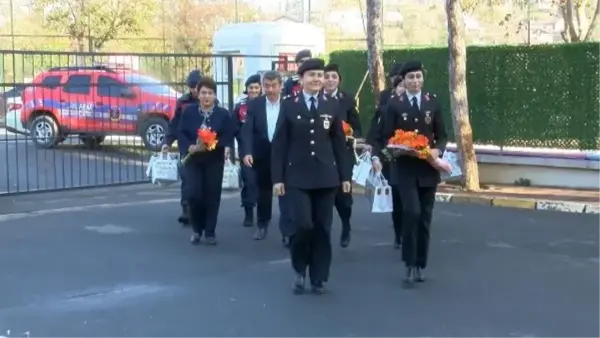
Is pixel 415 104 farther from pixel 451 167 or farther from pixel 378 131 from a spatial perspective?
pixel 451 167

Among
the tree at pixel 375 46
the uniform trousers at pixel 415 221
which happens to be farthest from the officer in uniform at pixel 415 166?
the tree at pixel 375 46

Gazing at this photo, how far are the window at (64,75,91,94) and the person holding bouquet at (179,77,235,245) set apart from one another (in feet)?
18.7

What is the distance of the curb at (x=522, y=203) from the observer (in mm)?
11695

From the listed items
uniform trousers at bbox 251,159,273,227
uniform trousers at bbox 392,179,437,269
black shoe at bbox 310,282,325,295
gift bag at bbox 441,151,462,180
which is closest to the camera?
black shoe at bbox 310,282,325,295

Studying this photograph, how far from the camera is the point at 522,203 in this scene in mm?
12148

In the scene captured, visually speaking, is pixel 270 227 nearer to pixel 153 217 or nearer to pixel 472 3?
pixel 153 217

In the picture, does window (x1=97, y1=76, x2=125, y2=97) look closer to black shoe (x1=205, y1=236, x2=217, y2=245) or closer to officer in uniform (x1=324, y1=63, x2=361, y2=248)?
black shoe (x1=205, y1=236, x2=217, y2=245)

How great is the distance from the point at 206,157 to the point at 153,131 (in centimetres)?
831

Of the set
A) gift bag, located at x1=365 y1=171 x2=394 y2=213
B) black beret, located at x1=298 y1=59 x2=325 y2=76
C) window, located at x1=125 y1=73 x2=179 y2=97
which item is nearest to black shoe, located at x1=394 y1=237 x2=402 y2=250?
gift bag, located at x1=365 y1=171 x2=394 y2=213

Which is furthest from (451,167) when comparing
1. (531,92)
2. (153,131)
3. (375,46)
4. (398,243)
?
(153,131)

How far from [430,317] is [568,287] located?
5.22ft

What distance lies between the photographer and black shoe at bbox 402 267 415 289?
7572 millimetres

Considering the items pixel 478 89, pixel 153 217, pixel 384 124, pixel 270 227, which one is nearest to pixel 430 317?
pixel 384 124

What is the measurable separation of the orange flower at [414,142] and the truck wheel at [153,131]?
32.7ft
